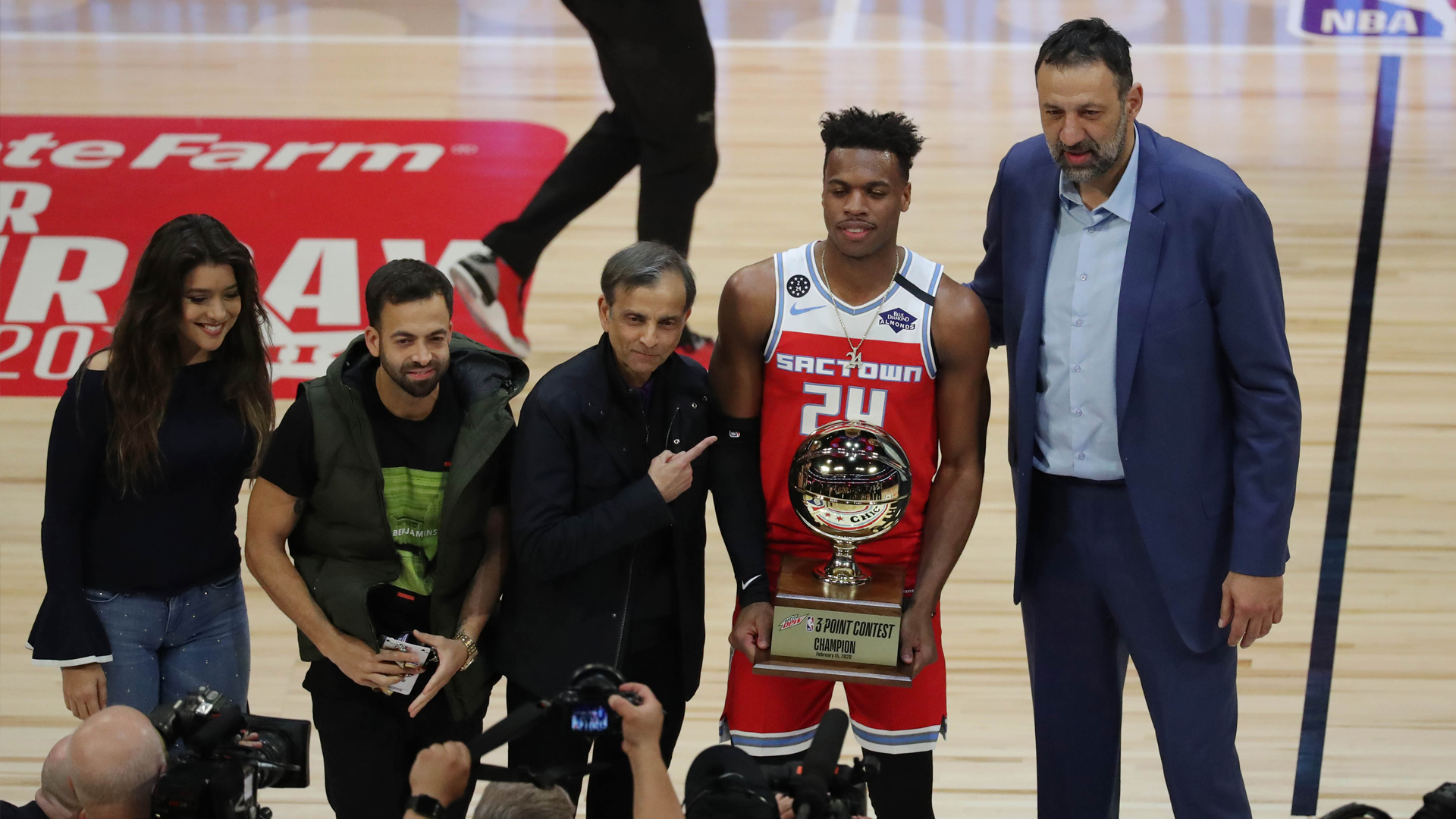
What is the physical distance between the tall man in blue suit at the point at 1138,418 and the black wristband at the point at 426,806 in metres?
1.23

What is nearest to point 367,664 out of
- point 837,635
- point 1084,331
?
point 837,635

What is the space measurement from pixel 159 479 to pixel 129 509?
0.29 ft

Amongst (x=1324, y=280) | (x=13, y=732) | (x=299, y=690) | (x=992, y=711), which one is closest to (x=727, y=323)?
(x=992, y=711)

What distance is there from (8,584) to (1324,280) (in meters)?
4.75

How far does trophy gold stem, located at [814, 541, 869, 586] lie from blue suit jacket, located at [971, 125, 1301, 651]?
1.24ft

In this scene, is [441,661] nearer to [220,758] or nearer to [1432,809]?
[220,758]

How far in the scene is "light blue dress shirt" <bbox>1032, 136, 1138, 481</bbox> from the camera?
2.74 meters

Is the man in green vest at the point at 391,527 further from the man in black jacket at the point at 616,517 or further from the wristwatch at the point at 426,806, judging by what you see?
the wristwatch at the point at 426,806

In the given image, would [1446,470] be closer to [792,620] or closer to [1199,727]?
[1199,727]

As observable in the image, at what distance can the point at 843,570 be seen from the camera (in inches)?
112

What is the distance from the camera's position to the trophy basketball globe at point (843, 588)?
2.73 metres

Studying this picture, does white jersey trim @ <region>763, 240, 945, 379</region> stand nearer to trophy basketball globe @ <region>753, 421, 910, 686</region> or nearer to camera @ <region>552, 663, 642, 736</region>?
trophy basketball globe @ <region>753, 421, 910, 686</region>

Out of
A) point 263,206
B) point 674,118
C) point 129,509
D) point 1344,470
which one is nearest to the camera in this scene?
point 129,509

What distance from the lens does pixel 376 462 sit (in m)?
2.70
